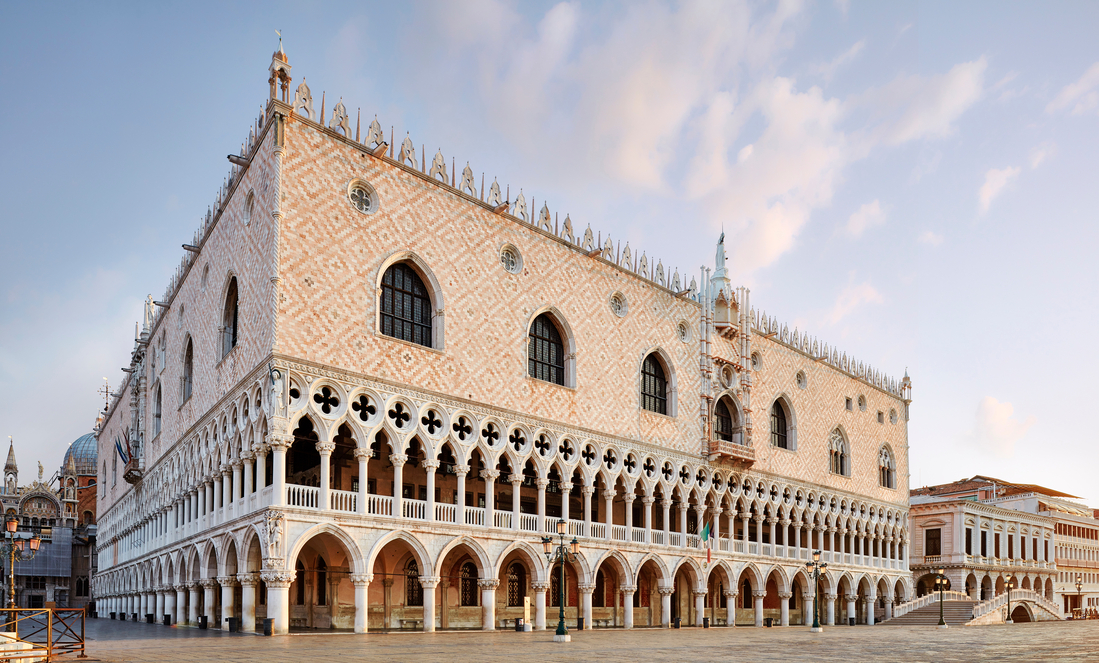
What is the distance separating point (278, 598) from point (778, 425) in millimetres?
27266

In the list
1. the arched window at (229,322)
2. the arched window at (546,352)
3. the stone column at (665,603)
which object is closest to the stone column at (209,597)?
the arched window at (229,322)

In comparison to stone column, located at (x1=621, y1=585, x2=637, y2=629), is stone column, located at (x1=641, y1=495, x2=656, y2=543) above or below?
above

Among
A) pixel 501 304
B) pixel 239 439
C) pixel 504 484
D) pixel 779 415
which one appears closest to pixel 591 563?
pixel 504 484

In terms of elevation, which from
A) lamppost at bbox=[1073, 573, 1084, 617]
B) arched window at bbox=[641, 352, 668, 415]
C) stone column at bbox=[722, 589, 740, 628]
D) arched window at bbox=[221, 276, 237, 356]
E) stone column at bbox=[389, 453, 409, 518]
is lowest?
lamppost at bbox=[1073, 573, 1084, 617]

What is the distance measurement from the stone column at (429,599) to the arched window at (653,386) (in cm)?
1249

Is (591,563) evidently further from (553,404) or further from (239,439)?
(239,439)

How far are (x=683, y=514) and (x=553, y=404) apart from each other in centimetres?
846

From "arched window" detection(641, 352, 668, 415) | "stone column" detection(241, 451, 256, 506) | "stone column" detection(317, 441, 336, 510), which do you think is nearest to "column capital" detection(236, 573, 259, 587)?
"stone column" detection(241, 451, 256, 506)

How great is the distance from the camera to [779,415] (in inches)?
1719

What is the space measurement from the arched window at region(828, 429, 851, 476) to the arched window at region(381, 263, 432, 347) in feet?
85.6

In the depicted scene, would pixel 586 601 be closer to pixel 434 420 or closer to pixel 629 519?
pixel 629 519

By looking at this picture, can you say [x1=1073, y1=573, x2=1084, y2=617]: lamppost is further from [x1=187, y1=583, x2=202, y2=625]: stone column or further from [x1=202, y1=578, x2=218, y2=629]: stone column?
[x1=202, y1=578, x2=218, y2=629]: stone column

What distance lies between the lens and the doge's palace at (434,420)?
2459 cm

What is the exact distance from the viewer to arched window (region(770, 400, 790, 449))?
4238 centimetres
